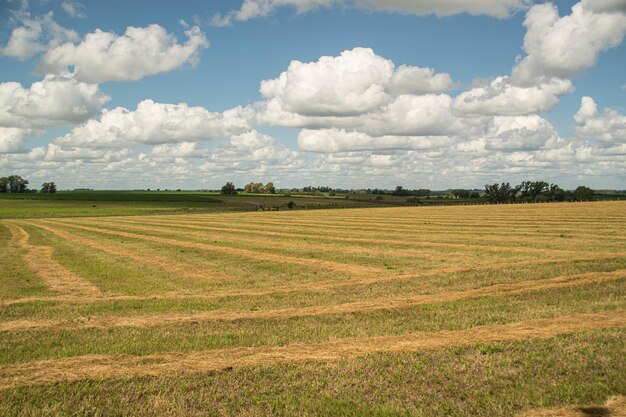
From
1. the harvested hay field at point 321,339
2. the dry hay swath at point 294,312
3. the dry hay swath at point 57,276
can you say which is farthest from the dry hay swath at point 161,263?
the dry hay swath at point 294,312

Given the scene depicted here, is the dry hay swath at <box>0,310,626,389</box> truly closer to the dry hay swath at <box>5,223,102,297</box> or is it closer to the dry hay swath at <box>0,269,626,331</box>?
the dry hay swath at <box>0,269,626,331</box>

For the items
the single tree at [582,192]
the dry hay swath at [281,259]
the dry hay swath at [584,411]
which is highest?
the single tree at [582,192]

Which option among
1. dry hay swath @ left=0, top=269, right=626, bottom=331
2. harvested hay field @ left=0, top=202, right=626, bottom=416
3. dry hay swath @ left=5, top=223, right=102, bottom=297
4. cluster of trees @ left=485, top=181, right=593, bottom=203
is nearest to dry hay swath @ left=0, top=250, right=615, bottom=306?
harvested hay field @ left=0, top=202, right=626, bottom=416

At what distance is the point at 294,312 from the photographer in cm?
1499

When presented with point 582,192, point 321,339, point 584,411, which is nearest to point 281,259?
point 321,339

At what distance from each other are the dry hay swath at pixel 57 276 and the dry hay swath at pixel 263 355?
32.0ft

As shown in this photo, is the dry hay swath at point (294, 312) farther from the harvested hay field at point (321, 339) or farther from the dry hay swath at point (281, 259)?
the dry hay swath at point (281, 259)

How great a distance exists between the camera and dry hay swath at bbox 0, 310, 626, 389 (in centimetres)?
948

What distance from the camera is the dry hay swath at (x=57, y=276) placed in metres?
19.9

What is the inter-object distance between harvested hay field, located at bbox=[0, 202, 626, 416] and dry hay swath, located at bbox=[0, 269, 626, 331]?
0.22 feet

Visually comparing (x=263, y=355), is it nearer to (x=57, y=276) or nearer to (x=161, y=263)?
(x=57, y=276)

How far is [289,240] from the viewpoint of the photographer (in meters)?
41.1

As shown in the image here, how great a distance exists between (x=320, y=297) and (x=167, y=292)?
6563 millimetres

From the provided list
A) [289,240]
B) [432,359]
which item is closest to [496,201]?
[289,240]
